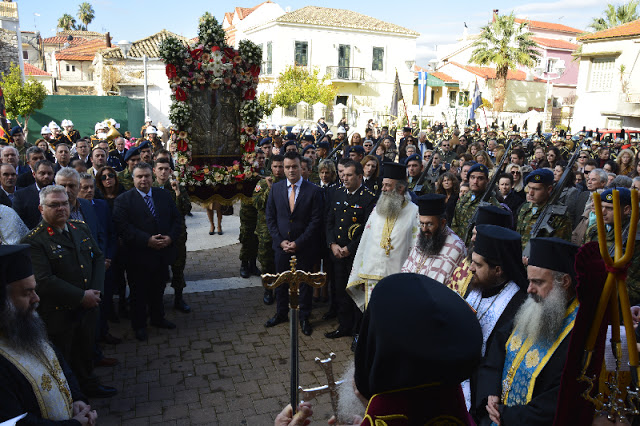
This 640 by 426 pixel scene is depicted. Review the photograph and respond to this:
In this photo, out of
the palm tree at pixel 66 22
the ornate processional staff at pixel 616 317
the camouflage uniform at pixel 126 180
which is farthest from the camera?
the palm tree at pixel 66 22

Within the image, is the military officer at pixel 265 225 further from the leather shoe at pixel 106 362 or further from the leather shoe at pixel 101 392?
the leather shoe at pixel 101 392

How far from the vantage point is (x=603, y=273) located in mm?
2004

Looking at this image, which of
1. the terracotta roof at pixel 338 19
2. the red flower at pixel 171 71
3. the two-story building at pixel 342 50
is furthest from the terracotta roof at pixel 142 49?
the red flower at pixel 171 71

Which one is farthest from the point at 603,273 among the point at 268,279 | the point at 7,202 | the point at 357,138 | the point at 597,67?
the point at 597,67

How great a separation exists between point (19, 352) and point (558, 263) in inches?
116

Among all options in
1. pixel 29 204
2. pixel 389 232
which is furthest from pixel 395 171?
pixel 29 204

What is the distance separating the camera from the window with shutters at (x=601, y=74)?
90.8ft

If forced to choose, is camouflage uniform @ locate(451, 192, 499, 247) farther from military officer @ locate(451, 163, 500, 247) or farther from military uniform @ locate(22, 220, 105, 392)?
military uniform @ locate(22, 220, 105, 392)

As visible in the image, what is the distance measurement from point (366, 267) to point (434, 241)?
3.84 ft

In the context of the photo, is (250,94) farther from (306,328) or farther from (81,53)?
(81,53)

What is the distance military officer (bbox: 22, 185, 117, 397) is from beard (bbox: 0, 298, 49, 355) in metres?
1.46

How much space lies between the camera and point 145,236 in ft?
18.8

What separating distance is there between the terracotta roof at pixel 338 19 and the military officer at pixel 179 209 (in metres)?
33.3

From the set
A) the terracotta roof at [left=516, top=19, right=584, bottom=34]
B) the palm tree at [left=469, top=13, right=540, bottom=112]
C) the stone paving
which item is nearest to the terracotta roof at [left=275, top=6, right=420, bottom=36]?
the palm tree at [left=469, top=13, right=540, bottom=112]
